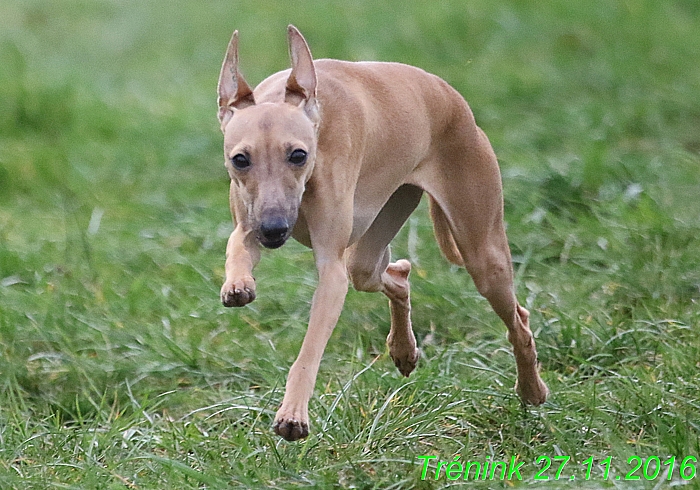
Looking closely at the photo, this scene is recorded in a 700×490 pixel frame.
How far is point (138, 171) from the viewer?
29.5ft

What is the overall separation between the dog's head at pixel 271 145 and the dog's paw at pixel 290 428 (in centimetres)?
55

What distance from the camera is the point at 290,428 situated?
3672 mm

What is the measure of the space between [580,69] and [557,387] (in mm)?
5944

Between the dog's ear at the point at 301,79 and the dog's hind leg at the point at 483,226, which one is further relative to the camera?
the dog's hind leg at the point at 483,226

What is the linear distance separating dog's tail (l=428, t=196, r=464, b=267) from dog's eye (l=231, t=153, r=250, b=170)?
120 centimetres

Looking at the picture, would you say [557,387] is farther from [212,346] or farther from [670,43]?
[670,43]

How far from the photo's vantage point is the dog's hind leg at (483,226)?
4.75 metres

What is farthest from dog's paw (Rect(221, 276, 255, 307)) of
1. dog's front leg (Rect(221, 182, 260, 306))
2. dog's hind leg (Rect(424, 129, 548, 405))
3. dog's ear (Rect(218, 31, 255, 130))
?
dog's hind leg (Rect(424, 129, 548, 405))

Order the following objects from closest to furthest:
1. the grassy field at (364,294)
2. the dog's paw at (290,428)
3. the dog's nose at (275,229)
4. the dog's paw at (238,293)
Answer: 1. the dog's paw at (290,428)
2. the dog's nose at (275,229)
3. the dog's paw at (238,293)
4. the grassy field at (364,294)

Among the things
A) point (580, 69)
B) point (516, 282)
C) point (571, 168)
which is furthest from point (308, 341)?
point (580, 69)

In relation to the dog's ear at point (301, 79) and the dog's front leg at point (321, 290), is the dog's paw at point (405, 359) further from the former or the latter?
the dog's ear at point (301, 79)

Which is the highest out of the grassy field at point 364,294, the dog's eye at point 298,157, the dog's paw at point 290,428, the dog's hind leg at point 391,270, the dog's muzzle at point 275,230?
the dog's eye at point 298,157

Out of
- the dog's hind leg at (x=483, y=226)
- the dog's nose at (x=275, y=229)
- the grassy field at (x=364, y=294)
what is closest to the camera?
the dog's nose at (x=275, y=229)

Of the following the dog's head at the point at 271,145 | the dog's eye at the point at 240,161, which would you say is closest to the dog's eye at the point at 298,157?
the dog's head at the point at 271,145
